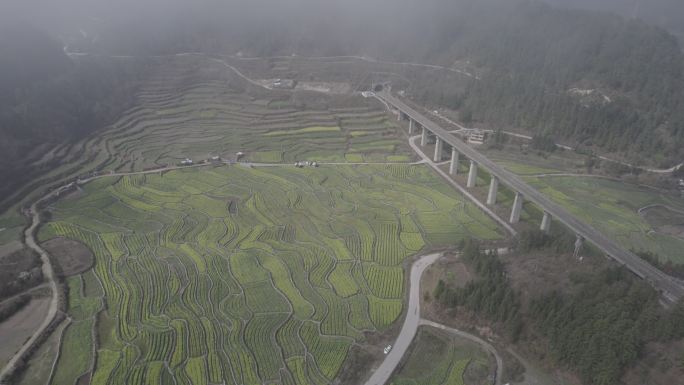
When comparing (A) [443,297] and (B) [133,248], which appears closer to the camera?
(A) [443,297]

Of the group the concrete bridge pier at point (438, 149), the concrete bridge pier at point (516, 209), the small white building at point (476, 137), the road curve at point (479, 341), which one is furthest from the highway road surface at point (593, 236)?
the road curve at point (479, 341)

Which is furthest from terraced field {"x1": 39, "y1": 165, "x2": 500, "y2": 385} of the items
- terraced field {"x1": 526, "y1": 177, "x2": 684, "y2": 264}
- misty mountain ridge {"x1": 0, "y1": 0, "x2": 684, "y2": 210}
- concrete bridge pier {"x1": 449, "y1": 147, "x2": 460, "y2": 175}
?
Answer: misty mountain ridge {"x1": 0, "y1": 0, "x2": 684, "y2": 210}

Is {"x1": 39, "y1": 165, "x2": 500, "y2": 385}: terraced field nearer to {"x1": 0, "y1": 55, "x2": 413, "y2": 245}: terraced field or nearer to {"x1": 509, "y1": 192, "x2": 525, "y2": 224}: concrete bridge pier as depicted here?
{"x1": 509, "y1": 192, "x2": 525, "y2": 224}: concrete bridge pier

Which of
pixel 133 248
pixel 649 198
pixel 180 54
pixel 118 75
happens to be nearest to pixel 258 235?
pixel 133 248

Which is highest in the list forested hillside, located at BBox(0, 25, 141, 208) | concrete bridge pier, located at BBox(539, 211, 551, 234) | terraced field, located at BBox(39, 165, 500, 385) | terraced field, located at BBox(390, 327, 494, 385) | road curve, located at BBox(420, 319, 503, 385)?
forested hillside, located at BBox(0, 25, 141, 208)

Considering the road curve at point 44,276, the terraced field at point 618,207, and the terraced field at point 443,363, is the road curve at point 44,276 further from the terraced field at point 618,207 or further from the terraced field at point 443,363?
the terraced field at point 618,207

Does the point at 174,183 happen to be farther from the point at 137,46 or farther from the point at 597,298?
the point at 137,46
